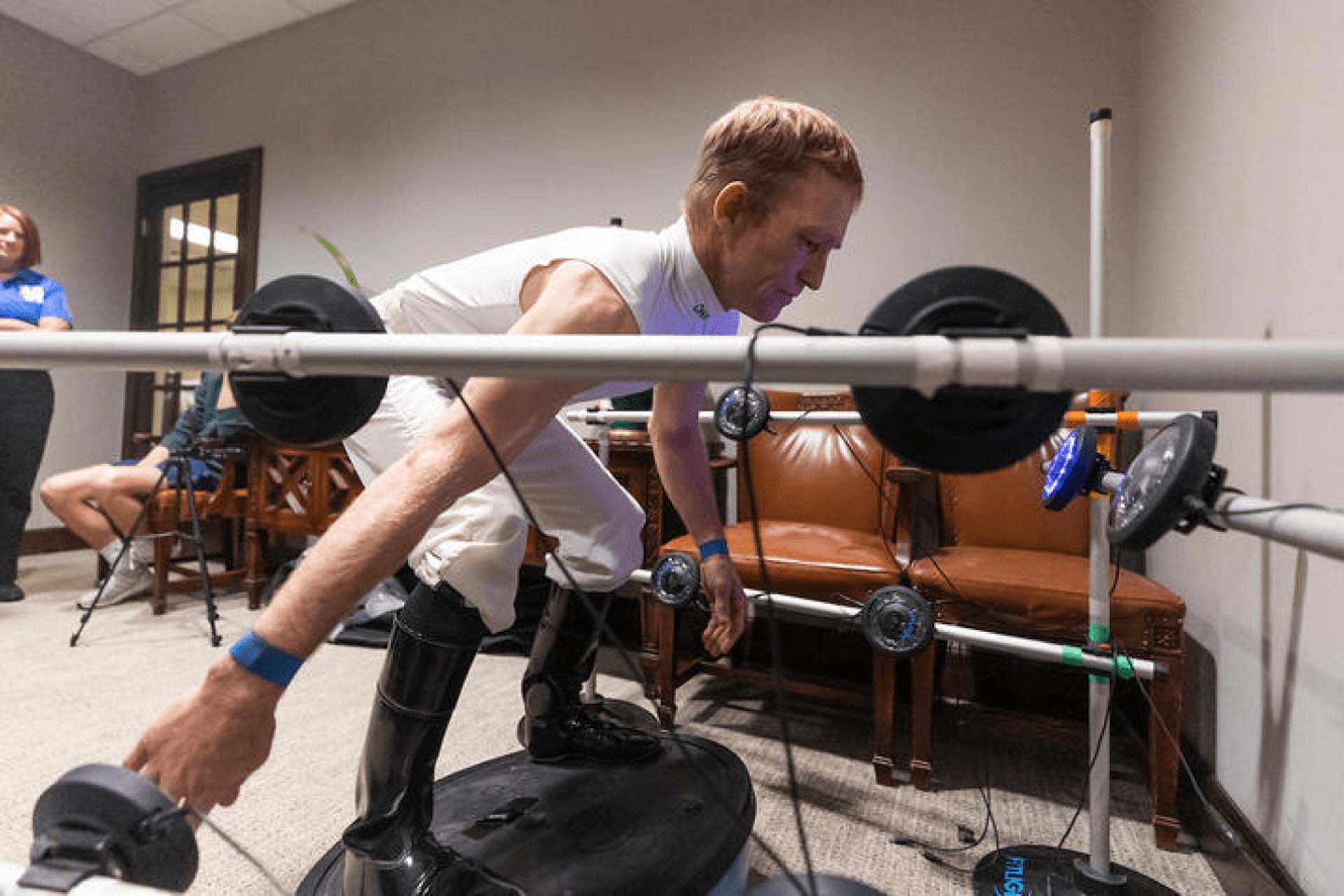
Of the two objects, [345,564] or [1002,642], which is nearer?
[345,564]

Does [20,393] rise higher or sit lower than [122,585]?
higher

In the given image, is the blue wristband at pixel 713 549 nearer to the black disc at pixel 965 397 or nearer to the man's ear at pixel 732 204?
the man's ear at pixel 732 204

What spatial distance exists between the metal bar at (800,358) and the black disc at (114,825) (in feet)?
1.06

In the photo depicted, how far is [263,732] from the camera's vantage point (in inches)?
21.9

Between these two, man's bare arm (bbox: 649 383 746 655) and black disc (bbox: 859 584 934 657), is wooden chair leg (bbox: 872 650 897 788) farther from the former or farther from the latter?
man's bare arm (bbox: 649 383 746 655)

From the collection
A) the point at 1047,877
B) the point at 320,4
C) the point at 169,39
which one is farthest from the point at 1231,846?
the point at 169,39

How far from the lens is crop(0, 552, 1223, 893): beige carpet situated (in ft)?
3.96

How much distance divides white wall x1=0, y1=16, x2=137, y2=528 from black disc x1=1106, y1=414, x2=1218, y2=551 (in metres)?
5.27

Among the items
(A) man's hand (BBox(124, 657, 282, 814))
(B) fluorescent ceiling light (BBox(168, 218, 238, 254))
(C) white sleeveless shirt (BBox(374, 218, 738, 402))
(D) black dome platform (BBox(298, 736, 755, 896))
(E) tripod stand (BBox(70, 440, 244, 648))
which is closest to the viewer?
(A) man's hand (BBox(124, 657, 282, 814))

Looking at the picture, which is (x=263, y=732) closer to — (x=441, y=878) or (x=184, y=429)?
(x=441, y=878)

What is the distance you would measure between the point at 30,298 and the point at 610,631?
3.45 m

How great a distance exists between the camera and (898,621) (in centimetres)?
135

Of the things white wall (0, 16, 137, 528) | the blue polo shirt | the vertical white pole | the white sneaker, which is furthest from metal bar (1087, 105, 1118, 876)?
white wall (0, 16, 137, 528)

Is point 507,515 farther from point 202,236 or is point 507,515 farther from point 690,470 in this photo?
point 202,236
